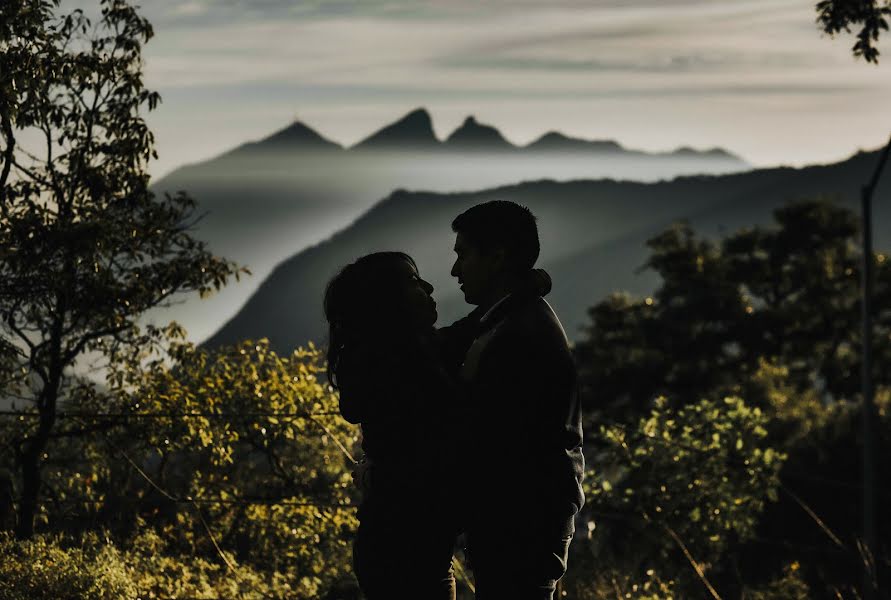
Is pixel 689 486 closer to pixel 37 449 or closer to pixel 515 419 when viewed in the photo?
pixel 37 449

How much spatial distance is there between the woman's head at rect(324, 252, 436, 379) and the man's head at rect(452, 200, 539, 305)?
155 millimetres

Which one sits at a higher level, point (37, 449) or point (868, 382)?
point (868, 382)

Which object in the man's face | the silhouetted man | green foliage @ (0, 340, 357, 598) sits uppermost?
the man's face

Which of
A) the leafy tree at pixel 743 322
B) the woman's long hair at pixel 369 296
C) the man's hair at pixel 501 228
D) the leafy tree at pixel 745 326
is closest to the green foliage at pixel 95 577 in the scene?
the woman's long hair at pixel 369 296

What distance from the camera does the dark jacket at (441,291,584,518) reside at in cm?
267

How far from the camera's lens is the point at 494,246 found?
2869 mm

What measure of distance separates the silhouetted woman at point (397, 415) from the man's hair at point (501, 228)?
0.65ft

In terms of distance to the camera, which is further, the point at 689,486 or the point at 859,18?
the point at 689,486

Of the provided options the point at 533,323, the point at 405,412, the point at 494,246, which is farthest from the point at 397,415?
the point at 494,246

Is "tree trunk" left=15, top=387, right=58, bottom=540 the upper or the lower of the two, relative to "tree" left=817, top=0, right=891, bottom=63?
lower

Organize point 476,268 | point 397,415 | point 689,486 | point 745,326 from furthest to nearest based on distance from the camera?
point 745,326
point 689,486
point 476,268
point 397,415

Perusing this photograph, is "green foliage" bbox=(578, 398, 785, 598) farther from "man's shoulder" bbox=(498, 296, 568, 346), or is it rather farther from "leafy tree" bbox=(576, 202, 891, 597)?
"man's shoulder" bbox=(498, 296, 568, 346)

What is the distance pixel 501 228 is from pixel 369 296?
438 mm

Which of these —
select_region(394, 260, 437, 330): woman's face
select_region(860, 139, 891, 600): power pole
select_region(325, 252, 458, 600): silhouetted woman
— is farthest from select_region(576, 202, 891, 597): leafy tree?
select_region(394, 260, 437, 330): woman's face
